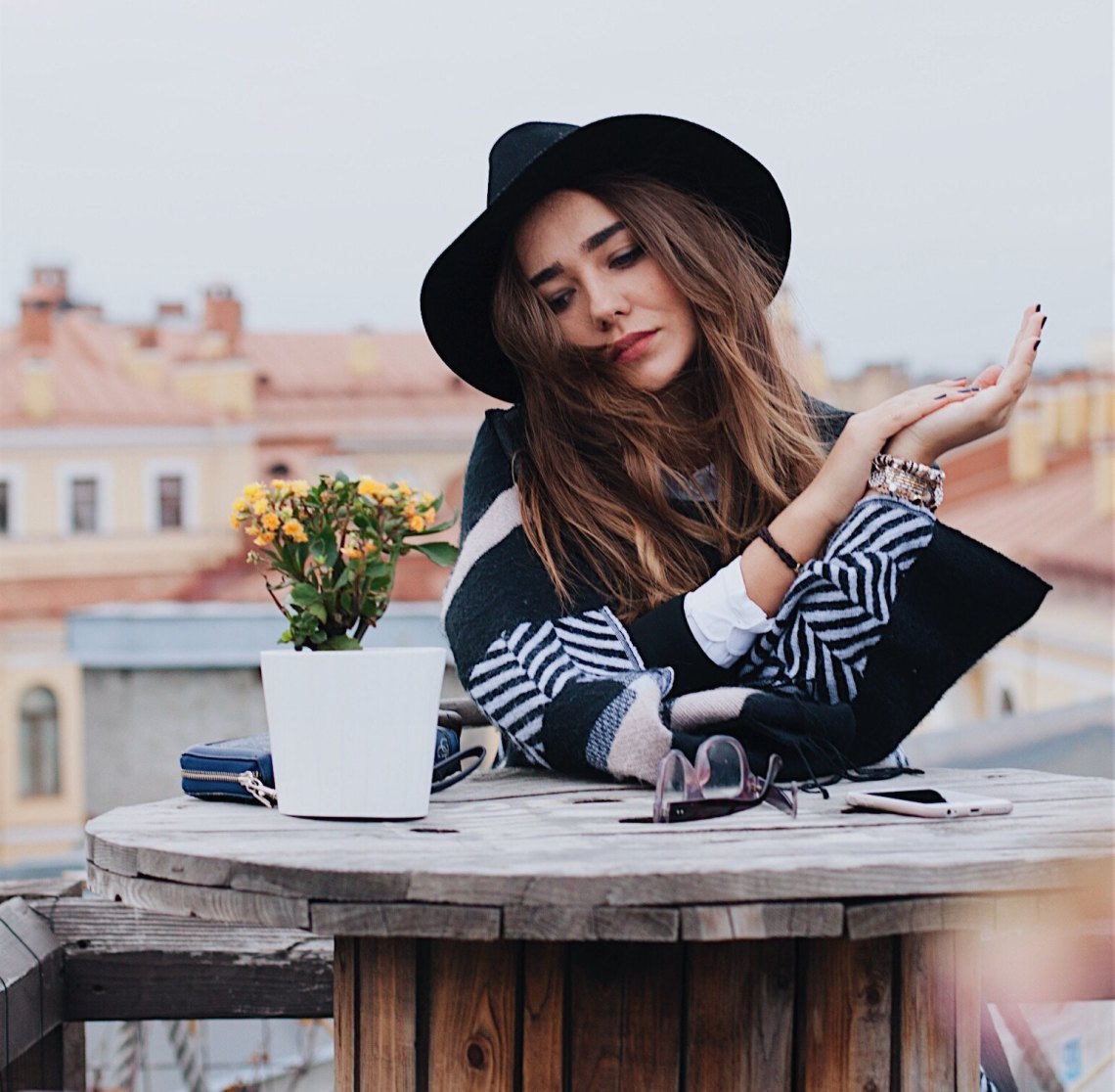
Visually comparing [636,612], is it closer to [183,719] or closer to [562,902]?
[562,902]

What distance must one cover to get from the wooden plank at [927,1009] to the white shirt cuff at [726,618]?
56 centimetres

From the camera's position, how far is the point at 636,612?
75.8 inches

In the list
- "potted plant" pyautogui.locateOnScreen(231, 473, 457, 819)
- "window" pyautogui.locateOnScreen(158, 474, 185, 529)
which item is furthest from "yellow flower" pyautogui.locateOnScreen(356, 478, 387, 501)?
"window" pyautogui.locateOnScreen(158, 474, 185, 529)

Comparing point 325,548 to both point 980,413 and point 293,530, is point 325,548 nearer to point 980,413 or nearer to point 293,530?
point 293,530

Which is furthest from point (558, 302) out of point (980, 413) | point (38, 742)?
point (38, 742)

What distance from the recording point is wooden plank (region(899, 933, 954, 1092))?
1316mm

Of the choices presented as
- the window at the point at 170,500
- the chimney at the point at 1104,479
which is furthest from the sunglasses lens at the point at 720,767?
the window at the point at 170,500

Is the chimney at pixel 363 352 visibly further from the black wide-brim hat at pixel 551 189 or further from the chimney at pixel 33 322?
the black wide-brim hat at pixel 551 189

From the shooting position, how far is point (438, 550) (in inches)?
61.5

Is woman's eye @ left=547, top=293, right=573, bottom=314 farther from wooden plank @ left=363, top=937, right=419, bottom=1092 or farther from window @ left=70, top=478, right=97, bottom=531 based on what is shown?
window @ left=70, top=478, right=97, bottom=531

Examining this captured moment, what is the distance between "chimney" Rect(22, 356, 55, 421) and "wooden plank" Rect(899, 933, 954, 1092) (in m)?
28.3

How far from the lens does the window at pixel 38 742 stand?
90.2 feet

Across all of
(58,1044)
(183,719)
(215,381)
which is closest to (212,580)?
(215,381)

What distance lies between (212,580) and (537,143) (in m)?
26.6
